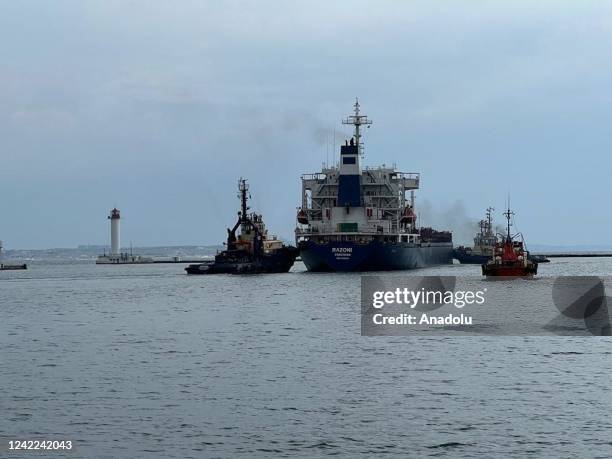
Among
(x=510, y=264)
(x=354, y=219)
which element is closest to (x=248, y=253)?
(x=354, y=219)

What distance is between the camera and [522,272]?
87.3 m

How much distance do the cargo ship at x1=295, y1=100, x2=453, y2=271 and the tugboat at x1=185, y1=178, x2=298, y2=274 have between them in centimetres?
682

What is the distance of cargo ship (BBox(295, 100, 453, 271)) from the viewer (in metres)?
104

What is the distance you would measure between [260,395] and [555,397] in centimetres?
836

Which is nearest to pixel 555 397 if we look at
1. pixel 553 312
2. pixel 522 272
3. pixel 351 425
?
pixel 351 425

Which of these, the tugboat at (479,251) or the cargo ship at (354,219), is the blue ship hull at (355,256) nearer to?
the cargo ship at (354,219)

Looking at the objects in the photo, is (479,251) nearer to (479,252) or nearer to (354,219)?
(479,252)

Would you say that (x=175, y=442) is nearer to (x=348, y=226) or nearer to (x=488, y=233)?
(x=348, y=226)

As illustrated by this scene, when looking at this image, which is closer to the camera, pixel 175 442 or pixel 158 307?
pixel 175 442

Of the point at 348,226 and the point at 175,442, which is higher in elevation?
the point at 348,226

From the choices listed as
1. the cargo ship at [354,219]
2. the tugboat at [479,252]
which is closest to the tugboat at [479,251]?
the tugboat at [479,252]

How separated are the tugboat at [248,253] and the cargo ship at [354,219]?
682 cm

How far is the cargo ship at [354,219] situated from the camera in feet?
343

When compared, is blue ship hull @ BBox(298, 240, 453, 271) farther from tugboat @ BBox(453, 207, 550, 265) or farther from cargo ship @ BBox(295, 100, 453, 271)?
tugboat @ BBox(453, 207, 550, 265)
